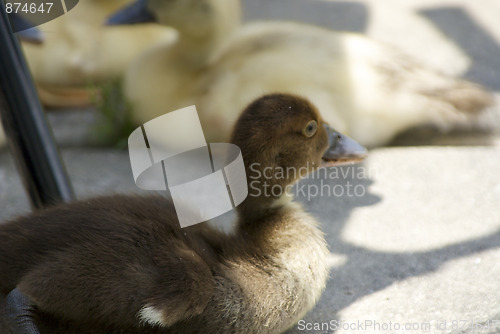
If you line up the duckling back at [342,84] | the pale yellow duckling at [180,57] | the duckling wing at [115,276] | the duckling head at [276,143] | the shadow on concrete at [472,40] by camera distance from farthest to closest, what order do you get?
the shadow on concrete at [472,40], the pale yellow duckling at [180,57], the duckling back at [342,84], the duckling head at [276,143], the duckling wing at [115,276]

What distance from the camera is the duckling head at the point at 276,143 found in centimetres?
183

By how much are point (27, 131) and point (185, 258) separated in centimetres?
88

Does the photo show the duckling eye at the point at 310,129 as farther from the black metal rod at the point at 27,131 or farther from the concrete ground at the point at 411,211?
the black metal rod at the point at 27,131

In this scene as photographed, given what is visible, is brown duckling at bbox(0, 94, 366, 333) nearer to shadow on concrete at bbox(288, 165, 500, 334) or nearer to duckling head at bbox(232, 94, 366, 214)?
duckling head at bbox(232, 94, 366, 214)

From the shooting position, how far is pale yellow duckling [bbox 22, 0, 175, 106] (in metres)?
3.51

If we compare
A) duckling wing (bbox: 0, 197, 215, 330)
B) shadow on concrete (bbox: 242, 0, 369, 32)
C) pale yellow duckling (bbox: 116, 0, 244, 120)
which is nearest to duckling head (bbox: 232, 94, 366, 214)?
duckling wing (bbox: 0, 197, 215, 330)

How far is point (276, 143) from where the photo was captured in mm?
1845

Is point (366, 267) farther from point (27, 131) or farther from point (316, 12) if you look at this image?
point (316, 12)

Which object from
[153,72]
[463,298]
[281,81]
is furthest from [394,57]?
[463,298]

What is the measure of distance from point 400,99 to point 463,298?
1184 millimetres

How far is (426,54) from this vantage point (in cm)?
373

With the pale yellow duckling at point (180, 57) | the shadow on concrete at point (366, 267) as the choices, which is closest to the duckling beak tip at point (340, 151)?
the shadow on concrete at point (366, 267)

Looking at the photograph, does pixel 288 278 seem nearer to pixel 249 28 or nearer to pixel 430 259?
pixel 430 259

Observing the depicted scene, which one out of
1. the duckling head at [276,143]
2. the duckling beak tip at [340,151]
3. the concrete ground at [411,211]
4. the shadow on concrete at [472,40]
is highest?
the duckling head at [276,143]
